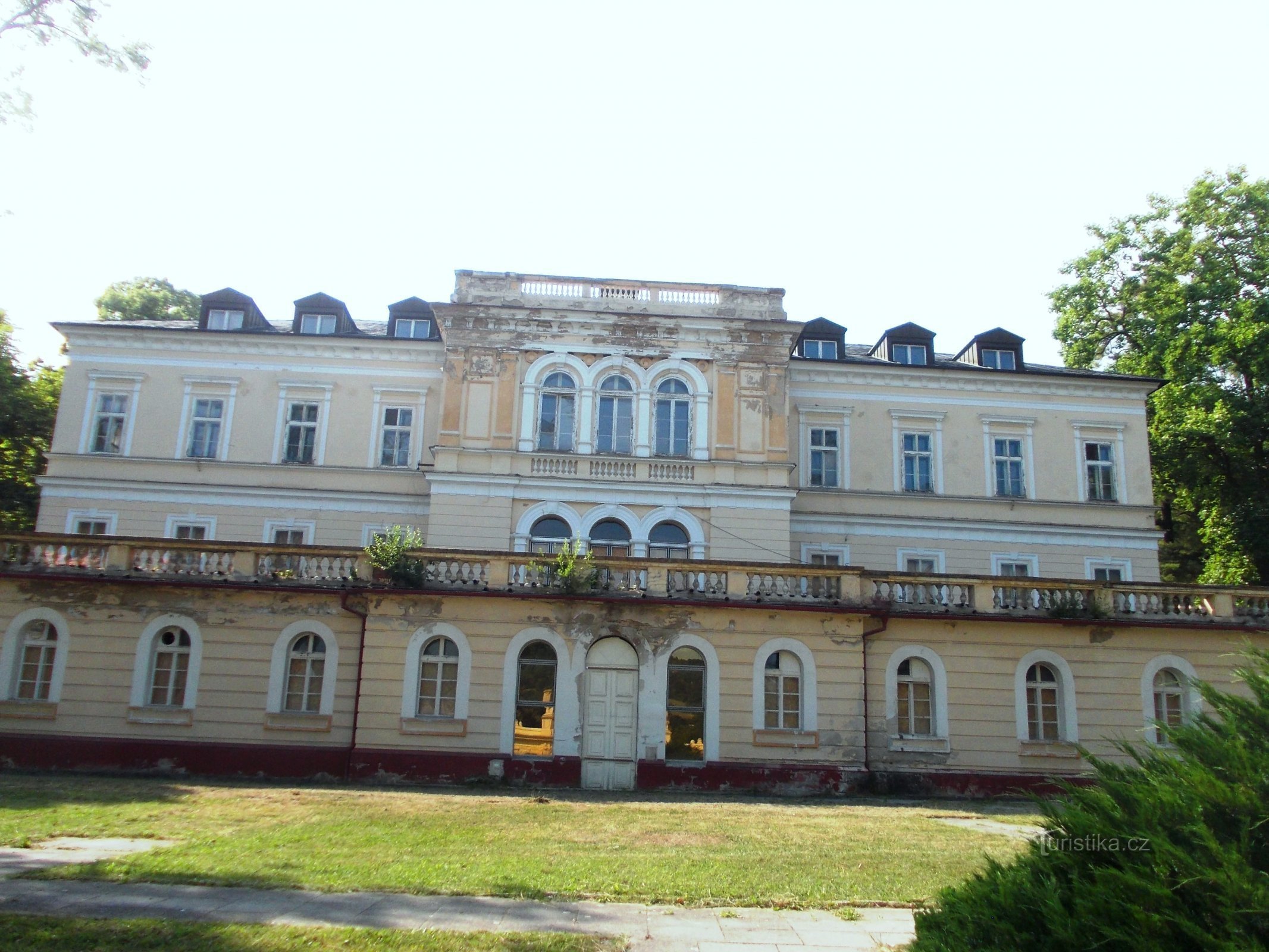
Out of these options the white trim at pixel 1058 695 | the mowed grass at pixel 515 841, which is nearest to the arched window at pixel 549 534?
the mowed grass at pixel 515 841

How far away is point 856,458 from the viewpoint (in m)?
31.5

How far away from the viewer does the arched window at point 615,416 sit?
2862 centimetres

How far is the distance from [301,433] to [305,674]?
13399 mm

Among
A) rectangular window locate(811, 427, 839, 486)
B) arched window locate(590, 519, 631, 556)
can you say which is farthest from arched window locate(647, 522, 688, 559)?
rectangular window locate(811, 427, 839, 486)

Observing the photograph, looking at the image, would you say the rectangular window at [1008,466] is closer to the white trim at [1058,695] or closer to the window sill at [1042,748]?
the white trim at [1058,695]

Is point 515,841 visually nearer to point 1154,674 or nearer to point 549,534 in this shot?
point 1154,674

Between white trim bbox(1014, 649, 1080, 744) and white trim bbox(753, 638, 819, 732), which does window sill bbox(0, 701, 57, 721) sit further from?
white trim bbox(1014, 649, 1080, 744)

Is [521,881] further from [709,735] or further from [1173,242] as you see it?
[1173,242]

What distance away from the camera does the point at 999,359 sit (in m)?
33.4

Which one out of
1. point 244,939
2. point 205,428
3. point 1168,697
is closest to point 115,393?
point 205,428

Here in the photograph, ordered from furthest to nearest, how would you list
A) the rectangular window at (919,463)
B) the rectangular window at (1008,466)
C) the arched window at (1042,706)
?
the rectangular window at (1008,466)
the rectangular window at (919,463)
the arched window at (1042,706)

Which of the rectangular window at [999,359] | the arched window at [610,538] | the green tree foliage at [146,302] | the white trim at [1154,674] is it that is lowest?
the white trim at [1154,674]

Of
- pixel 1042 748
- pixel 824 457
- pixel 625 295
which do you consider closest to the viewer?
pixel 1042 748

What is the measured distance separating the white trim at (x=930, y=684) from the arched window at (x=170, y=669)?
14.7 meters
